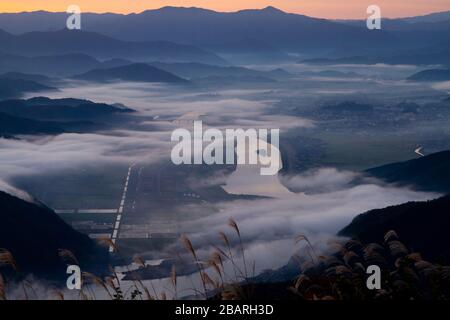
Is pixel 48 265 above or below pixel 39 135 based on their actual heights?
below

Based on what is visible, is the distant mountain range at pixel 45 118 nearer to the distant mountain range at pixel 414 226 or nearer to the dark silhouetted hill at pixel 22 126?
the dark silhouetted hill at pixel 22 126

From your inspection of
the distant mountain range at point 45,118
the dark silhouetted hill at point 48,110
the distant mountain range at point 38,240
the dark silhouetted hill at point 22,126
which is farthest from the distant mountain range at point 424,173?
the dark silhouetted hill at point 48,110

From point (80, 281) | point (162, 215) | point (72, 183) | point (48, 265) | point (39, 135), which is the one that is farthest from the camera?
point (39, 135)

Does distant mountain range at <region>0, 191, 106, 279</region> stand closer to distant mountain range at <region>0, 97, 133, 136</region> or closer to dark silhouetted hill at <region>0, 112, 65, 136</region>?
dark silhouetted hill at <region>0, 112, 65, 136</region>

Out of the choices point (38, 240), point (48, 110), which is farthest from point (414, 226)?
point (48, 110)
